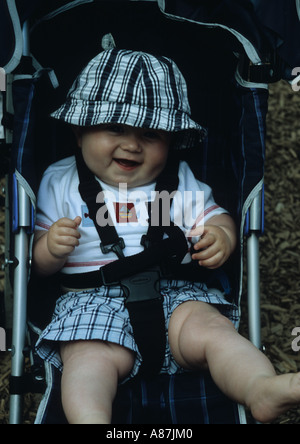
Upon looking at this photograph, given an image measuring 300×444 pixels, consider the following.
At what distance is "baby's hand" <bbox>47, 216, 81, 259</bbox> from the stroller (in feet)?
0.33

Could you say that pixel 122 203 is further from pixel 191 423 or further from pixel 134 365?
pixel 191 423

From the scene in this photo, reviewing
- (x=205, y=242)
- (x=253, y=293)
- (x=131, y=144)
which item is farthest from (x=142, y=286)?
(x=131, y=144)

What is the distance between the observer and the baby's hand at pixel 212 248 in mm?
2129

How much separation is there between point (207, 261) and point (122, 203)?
0.42 m

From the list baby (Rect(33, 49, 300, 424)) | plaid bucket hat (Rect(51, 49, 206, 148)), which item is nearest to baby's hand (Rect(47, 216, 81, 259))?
baby (Rect(33, 49, 300, 424))

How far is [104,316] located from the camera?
203 centimetres

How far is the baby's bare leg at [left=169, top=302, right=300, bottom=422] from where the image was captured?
5.26 feet

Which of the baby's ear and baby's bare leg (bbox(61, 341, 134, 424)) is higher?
the baby's ear

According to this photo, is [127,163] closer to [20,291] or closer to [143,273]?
[143,273]

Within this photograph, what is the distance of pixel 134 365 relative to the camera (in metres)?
Result: 2.00

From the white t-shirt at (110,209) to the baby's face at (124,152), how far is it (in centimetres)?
7

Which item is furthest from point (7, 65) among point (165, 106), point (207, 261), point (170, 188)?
point (207, 261)

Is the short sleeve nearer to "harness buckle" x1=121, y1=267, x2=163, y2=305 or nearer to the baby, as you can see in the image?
the baby

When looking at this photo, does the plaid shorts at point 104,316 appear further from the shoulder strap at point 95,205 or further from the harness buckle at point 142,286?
the shoulder strap at point 95,205
